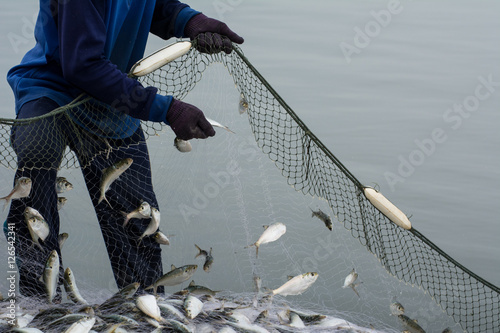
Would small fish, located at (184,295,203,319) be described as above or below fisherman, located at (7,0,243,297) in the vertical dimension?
below

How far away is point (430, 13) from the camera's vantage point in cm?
1069

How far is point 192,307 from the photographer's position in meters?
2.98

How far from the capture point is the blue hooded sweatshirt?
287 cm

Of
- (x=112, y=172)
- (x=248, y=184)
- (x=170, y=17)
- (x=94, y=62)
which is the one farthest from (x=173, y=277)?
(x=248, y=184)

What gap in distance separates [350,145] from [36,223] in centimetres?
396

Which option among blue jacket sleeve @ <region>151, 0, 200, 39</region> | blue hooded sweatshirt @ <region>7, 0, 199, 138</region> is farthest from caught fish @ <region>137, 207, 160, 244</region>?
blue jacket sleeve @ <region>151, 0, 200, 39</region>

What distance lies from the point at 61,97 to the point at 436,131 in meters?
4.49

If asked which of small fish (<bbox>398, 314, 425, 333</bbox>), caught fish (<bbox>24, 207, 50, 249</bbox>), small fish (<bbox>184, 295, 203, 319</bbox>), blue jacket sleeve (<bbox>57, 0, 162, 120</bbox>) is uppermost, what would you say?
blue jacket sleeve (<bbox>57, 0, 162, 120</bbox>)

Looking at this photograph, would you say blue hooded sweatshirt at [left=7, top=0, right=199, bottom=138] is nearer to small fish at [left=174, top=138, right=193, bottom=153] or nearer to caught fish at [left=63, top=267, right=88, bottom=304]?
small fish at [left=174, top=138, right=193, bottom=153]

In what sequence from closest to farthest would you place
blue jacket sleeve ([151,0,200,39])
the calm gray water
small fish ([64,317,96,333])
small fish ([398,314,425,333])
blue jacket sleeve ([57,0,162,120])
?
1. small fish ([64,317,96,333])
2. blue jacket sleeve ([57,0,162,120])
3. small fish ([398,314,425,333])
4. blue jacket sleeve ([151,0,200,39])
5. the calm gray water

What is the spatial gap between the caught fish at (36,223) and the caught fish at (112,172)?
35 cm

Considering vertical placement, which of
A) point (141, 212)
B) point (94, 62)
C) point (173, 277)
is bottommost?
point (173, 277)

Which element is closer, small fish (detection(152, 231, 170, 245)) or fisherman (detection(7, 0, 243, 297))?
fisherman (detection(7, 0, 243, 297))

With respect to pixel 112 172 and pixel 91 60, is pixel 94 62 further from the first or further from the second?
pixel 112 172
